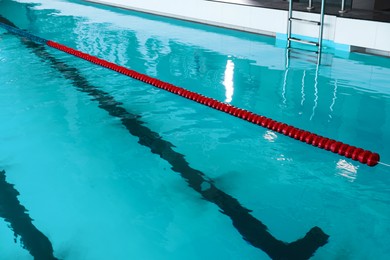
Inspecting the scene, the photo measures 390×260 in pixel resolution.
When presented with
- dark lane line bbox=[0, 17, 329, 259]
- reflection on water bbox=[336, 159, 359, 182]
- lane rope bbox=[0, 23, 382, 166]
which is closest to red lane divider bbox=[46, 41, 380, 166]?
lane rope bbox=[0, 23, 382, 166]

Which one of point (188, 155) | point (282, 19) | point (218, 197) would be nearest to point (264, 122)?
point (188, 155)

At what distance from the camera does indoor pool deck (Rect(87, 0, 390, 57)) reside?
5.75m

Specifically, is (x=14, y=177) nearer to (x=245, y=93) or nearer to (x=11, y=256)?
(x=11, y=256)

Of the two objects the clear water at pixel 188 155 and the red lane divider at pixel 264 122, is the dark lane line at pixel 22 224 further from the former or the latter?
the red lane divider at pixel 264 122

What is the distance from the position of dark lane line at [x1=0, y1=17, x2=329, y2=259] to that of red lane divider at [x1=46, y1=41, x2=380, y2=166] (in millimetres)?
585

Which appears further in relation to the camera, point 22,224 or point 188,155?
point 188,155

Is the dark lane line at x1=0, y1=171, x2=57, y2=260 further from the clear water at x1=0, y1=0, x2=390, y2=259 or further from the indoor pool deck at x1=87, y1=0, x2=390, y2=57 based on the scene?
the indoor pool deck at x1=87, y1=0, x2=390, y2=57

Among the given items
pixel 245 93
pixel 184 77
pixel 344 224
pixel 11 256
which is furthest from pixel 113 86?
pixel 344 224

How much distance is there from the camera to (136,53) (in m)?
6.03

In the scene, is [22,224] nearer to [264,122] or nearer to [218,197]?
[218,197]

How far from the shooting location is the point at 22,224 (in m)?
2.32

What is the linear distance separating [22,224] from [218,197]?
3.71 feet

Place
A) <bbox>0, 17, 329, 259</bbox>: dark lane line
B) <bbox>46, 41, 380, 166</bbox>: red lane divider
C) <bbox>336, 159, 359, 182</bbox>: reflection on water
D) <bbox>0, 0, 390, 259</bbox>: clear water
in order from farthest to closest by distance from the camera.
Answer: <bbox>336, 159, 359, 182</bbox>: reflection on water
<bbox>46, 41, 380, 166</bbox>: red lane divider
<bbox>0, 0, 390, 259</bbox>: clear water
<bbox>0, 17, 329, 259</bbox>: dark lane line

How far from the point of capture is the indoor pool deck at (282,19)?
575 cm
